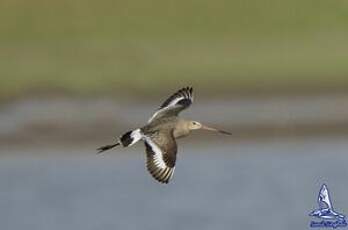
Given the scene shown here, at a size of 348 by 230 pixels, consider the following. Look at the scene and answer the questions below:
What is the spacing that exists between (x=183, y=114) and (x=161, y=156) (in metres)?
3.61

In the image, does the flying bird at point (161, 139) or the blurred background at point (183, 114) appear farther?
the blurred background at point (183, 114)

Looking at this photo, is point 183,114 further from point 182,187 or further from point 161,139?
point 161,139

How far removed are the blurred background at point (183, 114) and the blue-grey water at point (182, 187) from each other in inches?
0.6

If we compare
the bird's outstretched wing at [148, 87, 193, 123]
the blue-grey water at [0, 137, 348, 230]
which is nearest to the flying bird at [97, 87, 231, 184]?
the bird's outstretched wing at [148, 87, 193, 123]

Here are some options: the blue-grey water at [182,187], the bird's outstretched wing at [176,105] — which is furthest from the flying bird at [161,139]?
the blue-grey water at [182,187]

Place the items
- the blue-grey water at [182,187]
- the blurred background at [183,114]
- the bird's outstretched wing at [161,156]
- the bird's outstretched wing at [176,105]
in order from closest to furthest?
the bird's outstretched wing at [161,156], the bird's outstretched wing at [176,105], the blue-grey water at [182,187], the blurred background at [183,114]

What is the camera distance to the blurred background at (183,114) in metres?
10.6

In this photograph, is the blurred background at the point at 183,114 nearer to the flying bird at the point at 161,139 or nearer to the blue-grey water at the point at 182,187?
the blue-grey water at the point at 182,187

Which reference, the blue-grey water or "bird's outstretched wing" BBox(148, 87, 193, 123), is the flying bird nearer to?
"bird's outstretched wing" BBox(148, 87, 193, 123)

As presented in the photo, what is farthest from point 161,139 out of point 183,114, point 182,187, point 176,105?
point 183,114

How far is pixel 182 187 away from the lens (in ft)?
36.3

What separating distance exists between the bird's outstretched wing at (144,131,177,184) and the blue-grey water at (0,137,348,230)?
48.7 inches

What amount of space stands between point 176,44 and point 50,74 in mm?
1364

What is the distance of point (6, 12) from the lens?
49.2ft
